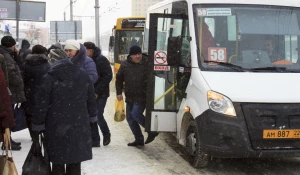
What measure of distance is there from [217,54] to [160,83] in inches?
45.2

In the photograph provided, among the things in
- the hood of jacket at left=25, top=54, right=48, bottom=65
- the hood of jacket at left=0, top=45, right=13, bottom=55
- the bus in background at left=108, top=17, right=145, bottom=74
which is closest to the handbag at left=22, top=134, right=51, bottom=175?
the hood of jacket at left=25, top=54, right=48, bottom=65

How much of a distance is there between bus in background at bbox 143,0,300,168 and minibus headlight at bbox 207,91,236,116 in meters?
0.01

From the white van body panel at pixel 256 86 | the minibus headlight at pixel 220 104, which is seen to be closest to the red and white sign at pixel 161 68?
the white van body panel at pixel 256 86

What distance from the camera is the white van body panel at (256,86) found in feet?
18.1

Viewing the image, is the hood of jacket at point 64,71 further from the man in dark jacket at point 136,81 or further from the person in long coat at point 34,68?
the man in dark jacket at point 136,81

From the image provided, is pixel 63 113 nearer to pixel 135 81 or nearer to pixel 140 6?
pixel 135 81

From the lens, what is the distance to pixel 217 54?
6.14 meters

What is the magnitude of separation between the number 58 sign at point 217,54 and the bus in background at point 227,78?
0.01 metres

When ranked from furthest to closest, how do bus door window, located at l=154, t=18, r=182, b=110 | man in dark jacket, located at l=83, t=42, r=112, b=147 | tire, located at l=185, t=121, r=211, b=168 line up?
man in dark jacket, located at l=83, t=42, r=112, b=147, bus door window, located at l=154, t=18, r=182, b=110, tire, located at l=185, t=121, r=211, b=168

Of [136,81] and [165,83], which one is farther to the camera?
[136,81]

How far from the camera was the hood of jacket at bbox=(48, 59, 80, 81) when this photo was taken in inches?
170

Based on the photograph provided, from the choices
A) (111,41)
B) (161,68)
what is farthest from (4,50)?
(111,41)

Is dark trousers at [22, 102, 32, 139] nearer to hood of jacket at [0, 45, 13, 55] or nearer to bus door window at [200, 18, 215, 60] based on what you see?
hood of jacket at [0, 45, 13, 55]

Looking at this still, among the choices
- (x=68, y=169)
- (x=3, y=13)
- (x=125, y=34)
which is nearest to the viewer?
(x=68, y=169)
